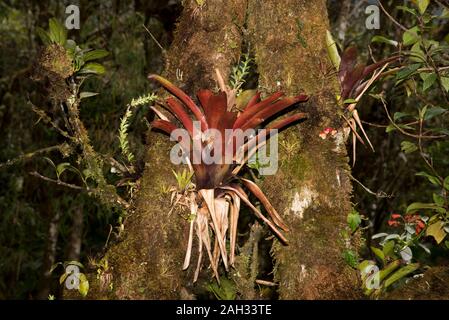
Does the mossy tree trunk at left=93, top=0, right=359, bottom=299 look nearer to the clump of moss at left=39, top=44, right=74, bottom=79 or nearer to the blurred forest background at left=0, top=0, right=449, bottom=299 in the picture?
the clump of moss at left=39, top=44, right=74, bottom=79

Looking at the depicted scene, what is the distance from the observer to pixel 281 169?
5.03 ft

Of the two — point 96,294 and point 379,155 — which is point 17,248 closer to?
point 379,155

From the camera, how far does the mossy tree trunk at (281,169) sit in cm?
142

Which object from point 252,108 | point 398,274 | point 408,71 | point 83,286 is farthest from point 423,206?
point 83,286

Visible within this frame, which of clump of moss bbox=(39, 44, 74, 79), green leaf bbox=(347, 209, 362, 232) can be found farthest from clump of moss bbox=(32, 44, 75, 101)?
green leaf bbox=(347, 209, 362, 232)

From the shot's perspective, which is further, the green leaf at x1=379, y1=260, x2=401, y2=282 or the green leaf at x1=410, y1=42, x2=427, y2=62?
the green leaf at x1=410, y1=42, x2=427, y2=62

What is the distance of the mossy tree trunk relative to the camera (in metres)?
1.42

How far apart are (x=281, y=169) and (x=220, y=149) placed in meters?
0.18

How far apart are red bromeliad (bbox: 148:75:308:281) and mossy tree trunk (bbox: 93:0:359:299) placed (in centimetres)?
5

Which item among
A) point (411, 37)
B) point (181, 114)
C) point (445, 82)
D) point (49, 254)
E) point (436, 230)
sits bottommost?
point (49, 254)

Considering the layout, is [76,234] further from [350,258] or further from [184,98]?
[350,258]

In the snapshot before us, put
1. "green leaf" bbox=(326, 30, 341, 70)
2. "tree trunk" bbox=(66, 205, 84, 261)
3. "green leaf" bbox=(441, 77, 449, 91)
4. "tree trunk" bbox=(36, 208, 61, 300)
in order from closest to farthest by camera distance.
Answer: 1. "green leaf" bbox=(326, 30, 341, 70)
2. "green leaf" bbox=(441, 77, 449, 91)
3. "tree trunk" bbox=(66, 205, 84, 261)
4. "tree trunk" bbox=(36, 208, 61, 300)

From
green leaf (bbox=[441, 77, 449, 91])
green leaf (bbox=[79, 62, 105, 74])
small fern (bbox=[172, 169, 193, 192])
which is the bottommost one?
small fern (bbox=[172, 169, 193, 192])
